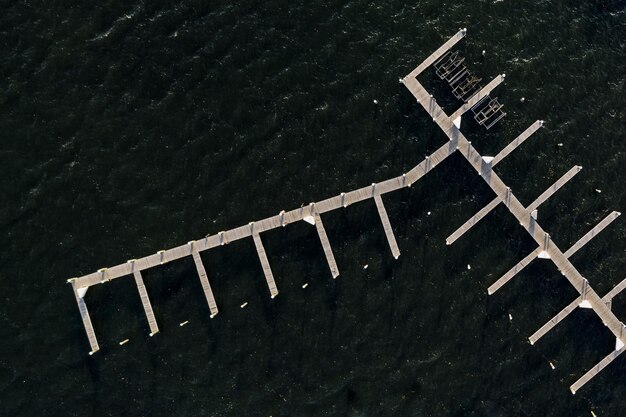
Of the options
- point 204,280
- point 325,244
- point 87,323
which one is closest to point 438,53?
point 325,244

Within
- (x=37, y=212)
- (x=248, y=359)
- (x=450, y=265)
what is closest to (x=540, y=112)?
(x=450, y=265)

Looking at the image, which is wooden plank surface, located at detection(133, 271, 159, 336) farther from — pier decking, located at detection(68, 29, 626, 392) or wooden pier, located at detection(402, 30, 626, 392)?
wooden pier, located at detection(402, 30, 626, 392)

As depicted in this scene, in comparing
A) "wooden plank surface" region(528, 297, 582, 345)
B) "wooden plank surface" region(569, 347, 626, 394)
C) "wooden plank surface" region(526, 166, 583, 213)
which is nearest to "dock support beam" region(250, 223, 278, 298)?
"wooden plank surface" region(528, 297, 582, 345)

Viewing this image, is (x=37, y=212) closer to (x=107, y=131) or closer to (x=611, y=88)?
(x=107, y=131)

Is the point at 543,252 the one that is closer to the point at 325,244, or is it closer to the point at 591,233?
the point at 591,233

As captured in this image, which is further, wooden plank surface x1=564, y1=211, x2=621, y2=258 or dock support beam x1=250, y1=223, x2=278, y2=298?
wooden plank surface x1=564, y1=211, x2=621, y2=258

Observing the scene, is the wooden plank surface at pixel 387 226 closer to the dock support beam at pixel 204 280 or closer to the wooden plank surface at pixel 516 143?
the wooden plank surface at pixel 516 143

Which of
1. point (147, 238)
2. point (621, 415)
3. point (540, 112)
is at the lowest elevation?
point (621, 415)
